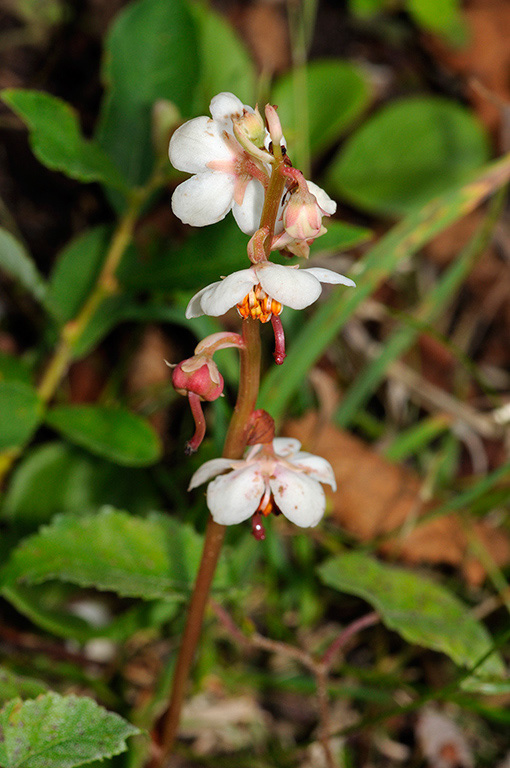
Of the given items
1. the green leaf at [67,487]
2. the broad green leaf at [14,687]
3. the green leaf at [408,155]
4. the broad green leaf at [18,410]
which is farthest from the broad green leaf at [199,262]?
the green leaf at [408,155]

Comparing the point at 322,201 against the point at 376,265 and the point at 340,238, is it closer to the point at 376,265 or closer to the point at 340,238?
the point at 340,238

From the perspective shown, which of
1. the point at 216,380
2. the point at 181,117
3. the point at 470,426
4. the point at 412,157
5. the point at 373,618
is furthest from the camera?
the point at 412,157

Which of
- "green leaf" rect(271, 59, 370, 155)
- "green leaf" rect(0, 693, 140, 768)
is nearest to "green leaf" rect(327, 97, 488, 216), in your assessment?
"green leaf" rect(271, 59, 370, 155)

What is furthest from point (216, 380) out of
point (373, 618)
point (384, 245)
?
point (384, 245)

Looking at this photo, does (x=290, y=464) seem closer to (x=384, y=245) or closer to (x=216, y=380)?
(x=216, y=380)

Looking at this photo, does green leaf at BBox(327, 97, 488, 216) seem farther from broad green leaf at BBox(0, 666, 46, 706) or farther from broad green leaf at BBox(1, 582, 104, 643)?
broad green leaf at BBox(0, 666, 46, 706)

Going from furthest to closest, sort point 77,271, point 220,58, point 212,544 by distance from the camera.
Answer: point 220,58 → point 77,271 → point 212,544

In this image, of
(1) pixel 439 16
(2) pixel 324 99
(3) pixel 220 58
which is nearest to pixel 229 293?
(3) pixel 220 58
